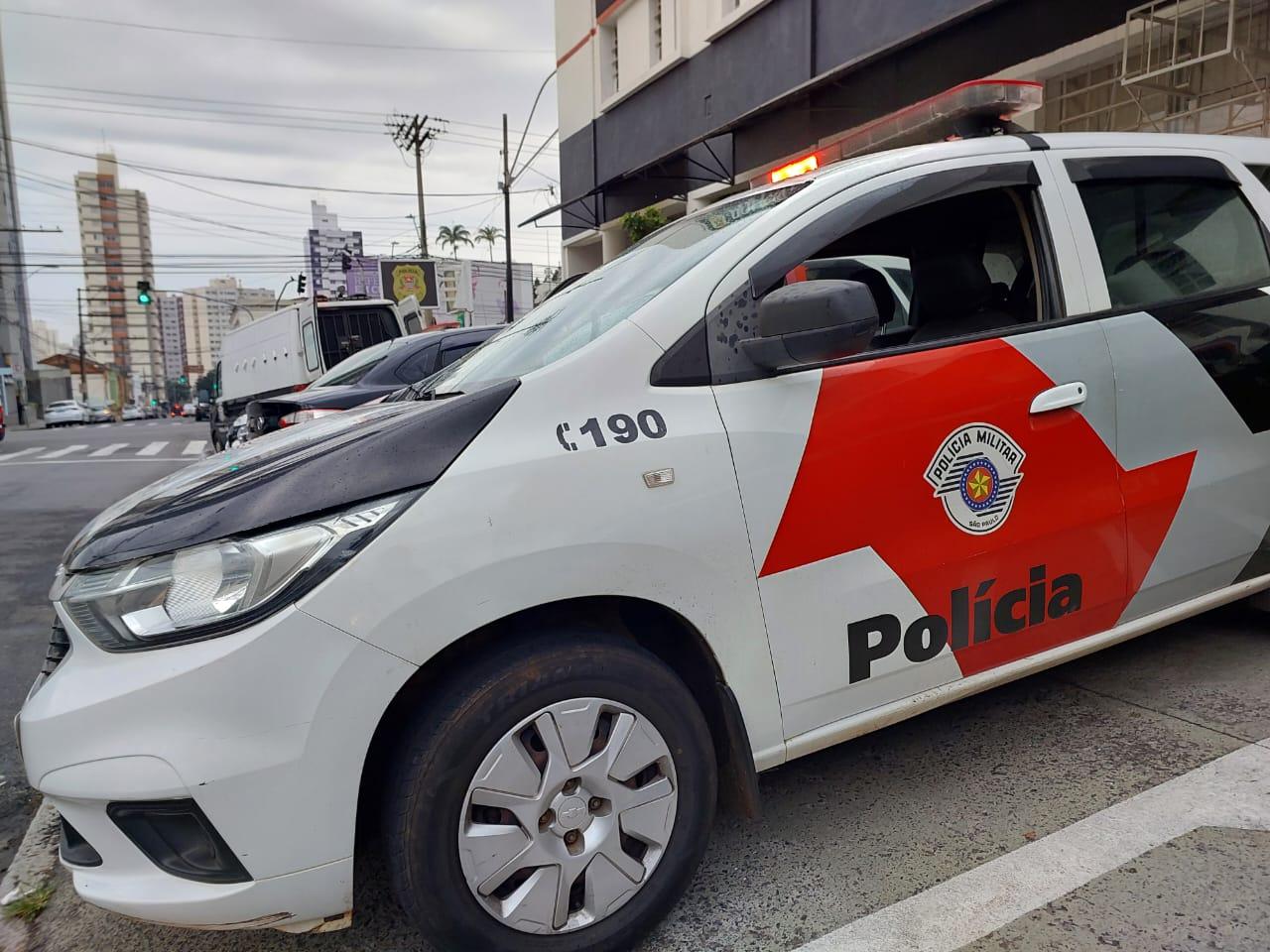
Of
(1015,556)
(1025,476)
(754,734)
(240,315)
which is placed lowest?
(754,734)

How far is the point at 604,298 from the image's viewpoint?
2523 millimetres

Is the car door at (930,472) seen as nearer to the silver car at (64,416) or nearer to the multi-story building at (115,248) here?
the silver car at (64,416)

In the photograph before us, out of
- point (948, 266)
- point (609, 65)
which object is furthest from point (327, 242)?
point (948, 266)

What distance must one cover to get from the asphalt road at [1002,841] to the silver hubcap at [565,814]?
1.09 feet

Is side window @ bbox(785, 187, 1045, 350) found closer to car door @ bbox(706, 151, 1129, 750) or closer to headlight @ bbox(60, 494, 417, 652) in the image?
car door @ bbox(706, 151, 1129, 750)

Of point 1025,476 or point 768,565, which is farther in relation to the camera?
point 1025,476

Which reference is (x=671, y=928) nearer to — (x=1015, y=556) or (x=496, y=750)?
(x=496, y=750)

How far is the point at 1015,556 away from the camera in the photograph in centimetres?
246

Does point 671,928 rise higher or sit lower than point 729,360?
lower

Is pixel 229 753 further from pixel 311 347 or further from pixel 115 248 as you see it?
pixel 115 248

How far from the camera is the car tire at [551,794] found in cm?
178

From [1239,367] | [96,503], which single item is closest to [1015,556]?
[1239,367]

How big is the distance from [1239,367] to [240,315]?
81.9m

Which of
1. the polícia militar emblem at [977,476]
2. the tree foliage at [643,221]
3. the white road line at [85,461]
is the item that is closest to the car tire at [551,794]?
the polícia militar emblem at [977,476]
